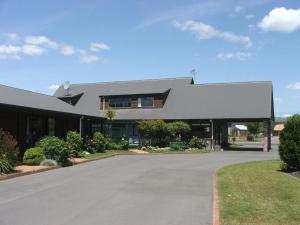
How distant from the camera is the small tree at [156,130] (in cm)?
3647

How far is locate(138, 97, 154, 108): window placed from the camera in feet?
139

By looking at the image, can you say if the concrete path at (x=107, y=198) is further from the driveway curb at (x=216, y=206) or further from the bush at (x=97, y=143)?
the bush at (x=97, y=143)

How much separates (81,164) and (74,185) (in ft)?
25.3

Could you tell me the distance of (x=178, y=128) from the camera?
120 ft

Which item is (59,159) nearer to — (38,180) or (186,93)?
(38,180)

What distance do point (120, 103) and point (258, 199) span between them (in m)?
33.0

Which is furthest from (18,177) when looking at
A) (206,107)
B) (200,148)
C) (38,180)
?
(206,107)

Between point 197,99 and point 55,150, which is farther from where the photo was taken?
point 197,99

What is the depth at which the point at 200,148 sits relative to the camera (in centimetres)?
3641

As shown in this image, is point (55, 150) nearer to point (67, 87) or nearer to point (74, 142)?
point (74, 142)

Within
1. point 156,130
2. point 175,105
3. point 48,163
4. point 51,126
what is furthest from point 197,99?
point 48,163

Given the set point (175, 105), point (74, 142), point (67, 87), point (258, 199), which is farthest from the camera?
point (67, 87)

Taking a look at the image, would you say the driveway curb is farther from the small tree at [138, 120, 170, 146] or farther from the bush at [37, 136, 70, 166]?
the small tree at [138, 120, 170, 146]

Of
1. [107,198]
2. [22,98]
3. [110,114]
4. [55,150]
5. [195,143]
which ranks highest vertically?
[22,98]
